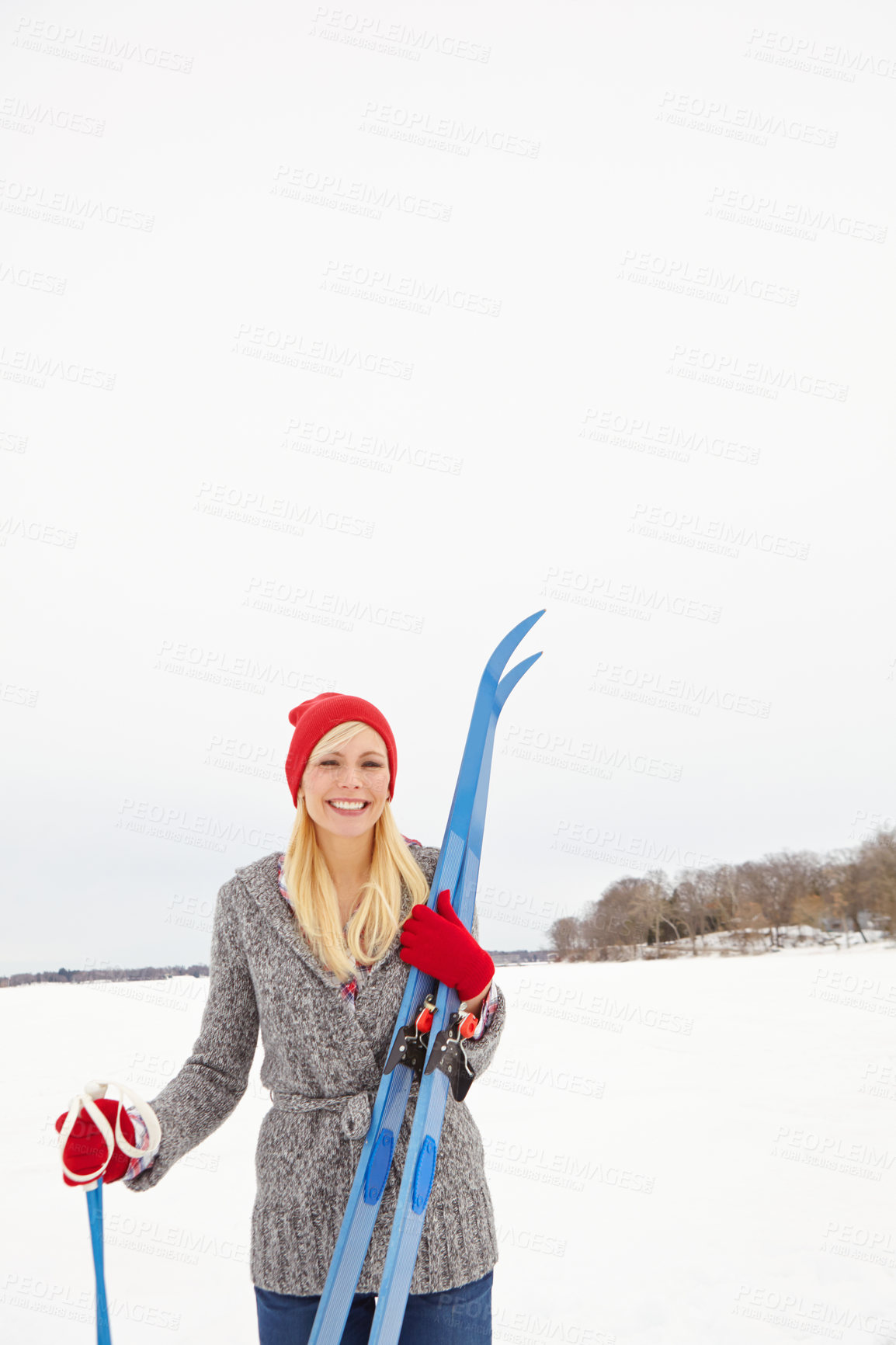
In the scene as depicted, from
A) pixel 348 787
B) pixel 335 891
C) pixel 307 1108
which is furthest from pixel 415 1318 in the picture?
pixel 348 787

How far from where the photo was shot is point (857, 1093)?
534 centimetres

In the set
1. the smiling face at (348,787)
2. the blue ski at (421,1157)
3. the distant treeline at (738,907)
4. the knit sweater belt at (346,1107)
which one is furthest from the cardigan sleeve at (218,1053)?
the distant treeline at (738,907)

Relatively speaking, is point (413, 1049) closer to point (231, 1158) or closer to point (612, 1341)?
point (612, 1341)

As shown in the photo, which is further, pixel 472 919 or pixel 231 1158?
pixel 231 1158

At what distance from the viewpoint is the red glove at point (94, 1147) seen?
45.1 inches

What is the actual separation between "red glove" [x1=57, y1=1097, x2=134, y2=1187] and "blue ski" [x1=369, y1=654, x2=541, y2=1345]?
0.41 meters

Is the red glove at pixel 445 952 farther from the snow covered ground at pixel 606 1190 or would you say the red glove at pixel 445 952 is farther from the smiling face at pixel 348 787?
the snow covered ground at pixel 606 1190

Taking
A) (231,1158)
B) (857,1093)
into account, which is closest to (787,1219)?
(857,1093)

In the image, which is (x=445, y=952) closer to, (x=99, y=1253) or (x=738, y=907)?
(x=99, y=1253)

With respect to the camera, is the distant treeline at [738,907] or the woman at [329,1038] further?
the distant treeline at [738,907]

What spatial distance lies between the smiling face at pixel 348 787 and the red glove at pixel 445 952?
177 mm

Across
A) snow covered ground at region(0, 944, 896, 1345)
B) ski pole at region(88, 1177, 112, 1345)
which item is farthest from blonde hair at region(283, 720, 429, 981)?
snow covered ground at region(0, 944, 896, 1345)

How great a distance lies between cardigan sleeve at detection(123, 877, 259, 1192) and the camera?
4.17 feet

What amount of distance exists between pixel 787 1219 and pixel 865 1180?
69cm
